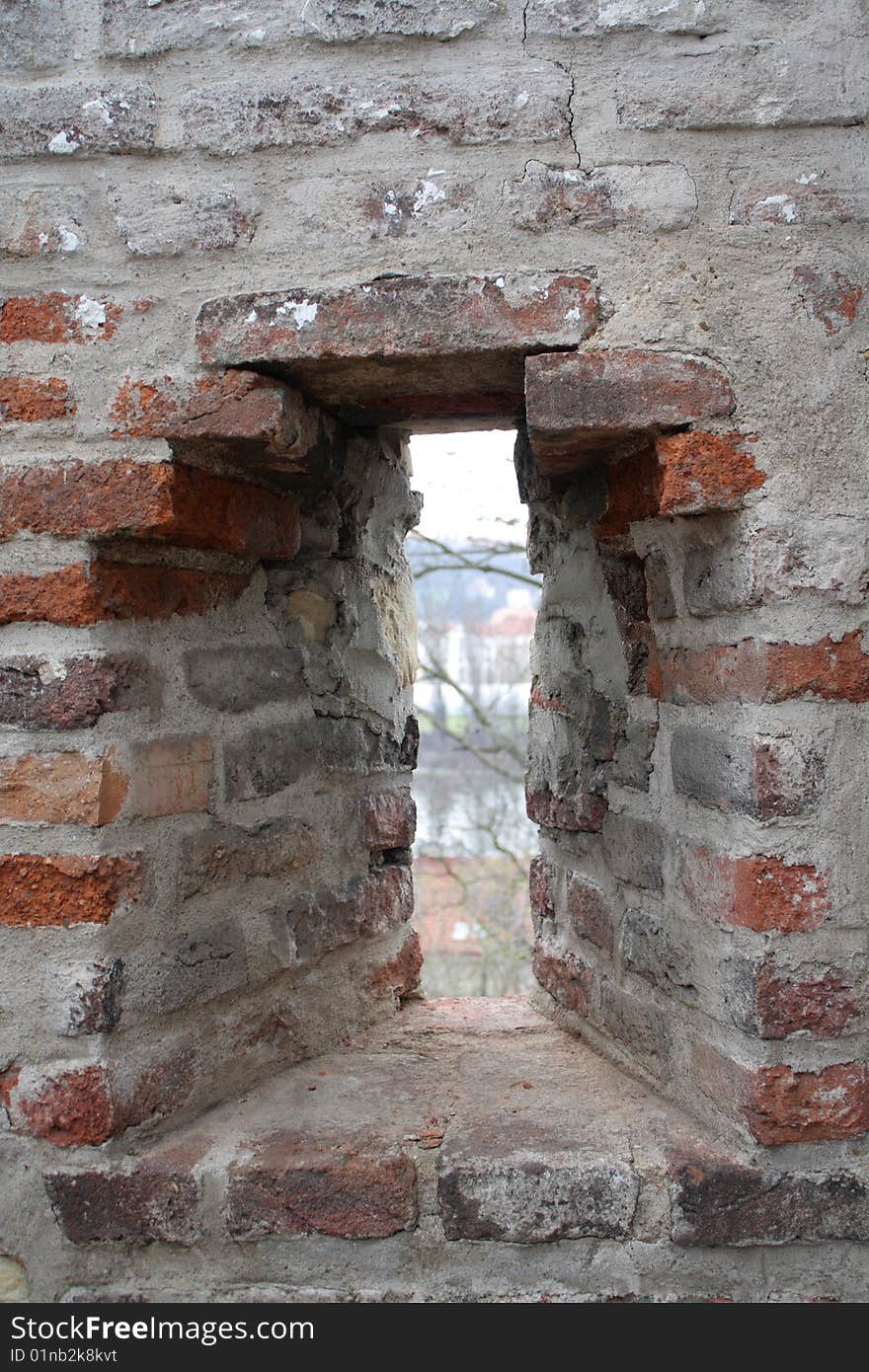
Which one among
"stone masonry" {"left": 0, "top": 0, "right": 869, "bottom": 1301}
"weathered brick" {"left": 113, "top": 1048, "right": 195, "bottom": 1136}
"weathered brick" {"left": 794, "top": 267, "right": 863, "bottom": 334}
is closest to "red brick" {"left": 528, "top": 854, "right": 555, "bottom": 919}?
"stone masonry" {"left": 0, "top": 0, "right": 869, "bottom": 1301}

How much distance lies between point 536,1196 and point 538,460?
1150mm

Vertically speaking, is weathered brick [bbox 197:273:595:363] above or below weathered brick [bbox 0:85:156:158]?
below

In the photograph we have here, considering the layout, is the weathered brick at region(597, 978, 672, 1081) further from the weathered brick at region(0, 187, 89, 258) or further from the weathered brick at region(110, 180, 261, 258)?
the weathered brick at region(0, 187, 89, 258)

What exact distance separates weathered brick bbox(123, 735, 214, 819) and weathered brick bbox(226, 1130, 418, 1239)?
560 millimetres

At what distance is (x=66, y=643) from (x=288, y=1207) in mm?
911

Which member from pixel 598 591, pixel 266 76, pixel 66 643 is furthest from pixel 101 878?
pixel 266 76

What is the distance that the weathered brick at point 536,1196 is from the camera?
156cm

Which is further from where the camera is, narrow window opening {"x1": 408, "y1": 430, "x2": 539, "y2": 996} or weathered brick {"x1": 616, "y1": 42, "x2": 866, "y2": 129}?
narrow window opening {"x1": 408, "y1": 430, "x2": 539, "y2": 996}

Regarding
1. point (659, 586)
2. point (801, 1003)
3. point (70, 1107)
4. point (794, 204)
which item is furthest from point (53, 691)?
point (794, 204)

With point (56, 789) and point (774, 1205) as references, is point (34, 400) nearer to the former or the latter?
point (56, 789)

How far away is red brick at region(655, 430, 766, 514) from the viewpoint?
1489 millimetres

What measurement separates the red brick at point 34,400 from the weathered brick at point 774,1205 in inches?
57.8

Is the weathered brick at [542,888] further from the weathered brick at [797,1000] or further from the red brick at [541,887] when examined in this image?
the weathered brick at [797,1000]

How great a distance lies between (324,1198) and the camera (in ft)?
5.19
